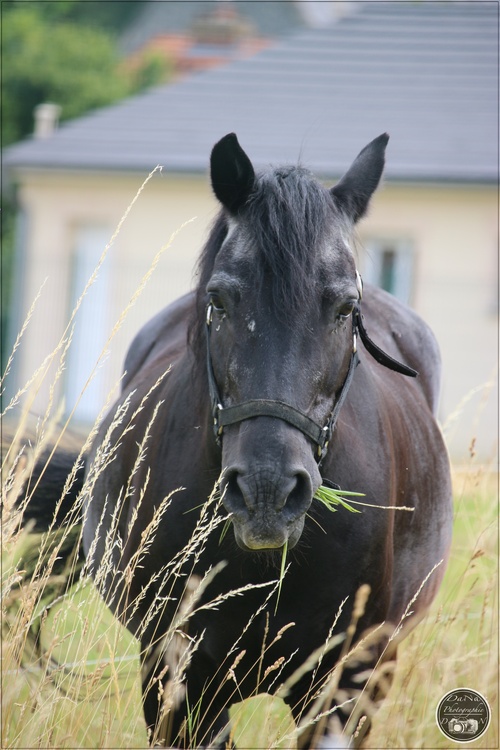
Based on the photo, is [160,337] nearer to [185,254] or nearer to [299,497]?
[299,497]

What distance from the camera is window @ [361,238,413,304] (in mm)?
13852

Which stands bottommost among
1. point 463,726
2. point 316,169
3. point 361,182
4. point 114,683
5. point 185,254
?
point 463,726

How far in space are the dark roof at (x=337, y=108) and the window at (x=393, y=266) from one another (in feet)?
3.56

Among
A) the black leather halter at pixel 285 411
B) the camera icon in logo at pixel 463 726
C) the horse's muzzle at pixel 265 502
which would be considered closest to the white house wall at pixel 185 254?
the camera icon in logo at pixel 463 726

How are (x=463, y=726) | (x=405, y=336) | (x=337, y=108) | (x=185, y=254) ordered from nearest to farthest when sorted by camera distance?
(x=463, y=726)
(x=405, y=336)
(x=185, y=254)
(x=337, y=108)

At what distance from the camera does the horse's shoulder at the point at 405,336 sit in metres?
4.05

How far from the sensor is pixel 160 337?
445 centimetres

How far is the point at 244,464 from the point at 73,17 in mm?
32046

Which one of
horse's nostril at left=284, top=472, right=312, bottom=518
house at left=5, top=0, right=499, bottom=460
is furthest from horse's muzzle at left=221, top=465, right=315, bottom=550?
house at left=5, top=0, right=499, bottom=460

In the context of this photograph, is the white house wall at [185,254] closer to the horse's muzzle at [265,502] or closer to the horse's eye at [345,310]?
the horse's eye at [345,310]

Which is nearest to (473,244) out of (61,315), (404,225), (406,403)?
(404,225)

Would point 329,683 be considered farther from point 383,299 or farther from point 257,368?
point 383,299

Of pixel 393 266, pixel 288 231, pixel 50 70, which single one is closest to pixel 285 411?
pixel 288 231

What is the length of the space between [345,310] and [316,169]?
10610mm
